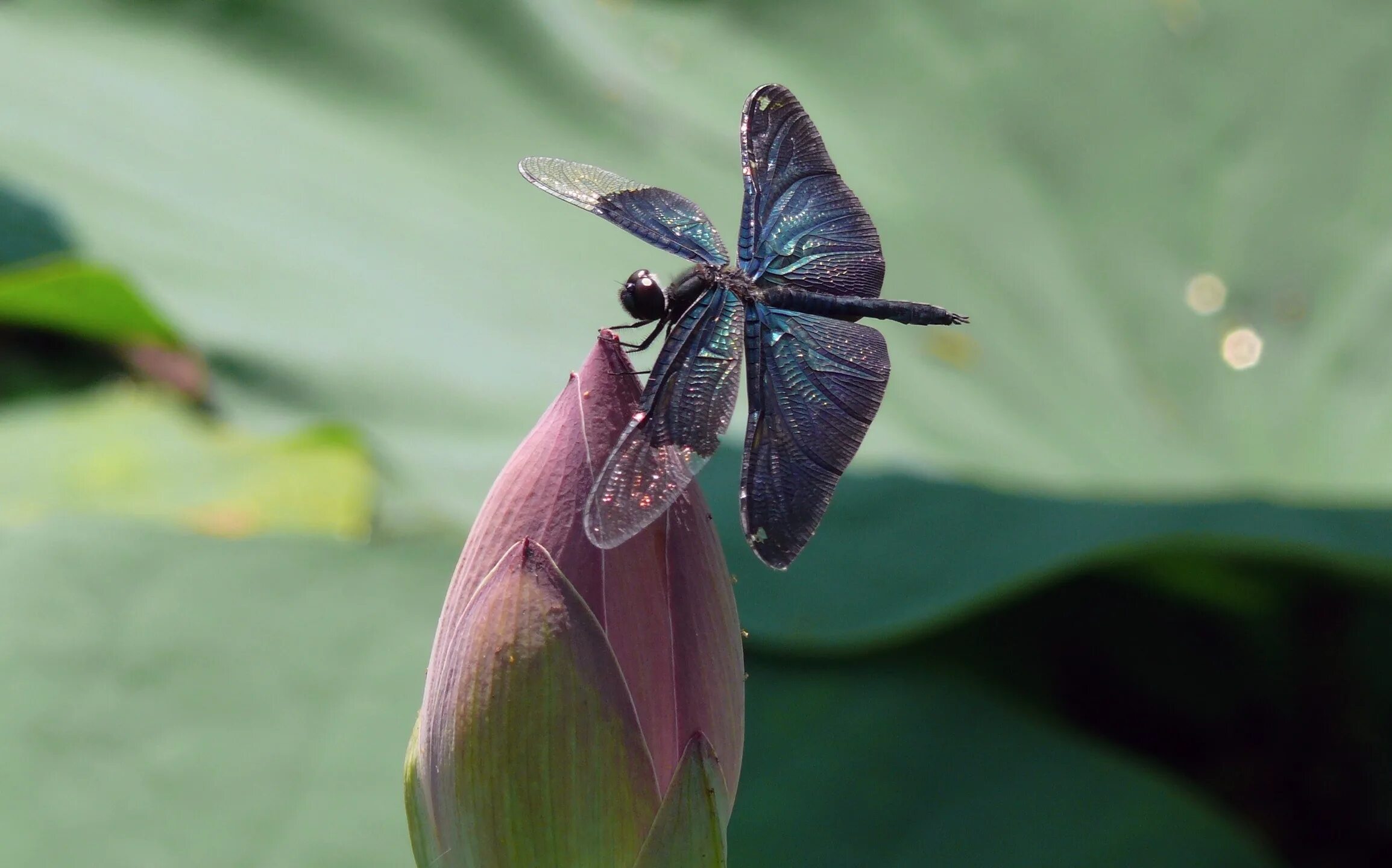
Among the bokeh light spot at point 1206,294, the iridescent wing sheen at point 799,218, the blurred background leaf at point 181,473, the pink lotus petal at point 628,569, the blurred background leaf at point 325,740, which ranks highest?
the bokeh light spot at point 1206,294

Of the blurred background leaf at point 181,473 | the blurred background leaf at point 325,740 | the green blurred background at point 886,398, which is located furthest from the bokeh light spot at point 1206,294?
the blurred background leaf at point 181,473

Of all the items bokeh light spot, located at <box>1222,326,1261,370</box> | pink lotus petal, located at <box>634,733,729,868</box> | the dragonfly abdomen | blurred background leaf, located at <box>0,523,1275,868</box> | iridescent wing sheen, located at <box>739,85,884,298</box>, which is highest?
bokeh light spot, located at <box>1222,326,1261,370</box>

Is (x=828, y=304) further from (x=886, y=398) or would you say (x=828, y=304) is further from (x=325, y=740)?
(x=886, y=398)

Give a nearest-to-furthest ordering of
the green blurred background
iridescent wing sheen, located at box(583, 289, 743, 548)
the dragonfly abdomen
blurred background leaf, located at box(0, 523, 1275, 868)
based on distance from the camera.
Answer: iridescent wing sheen, located at box(583, 289, 743, 548), the dragonfly abdomen, blurred background leaf, located at box(0, 523, 1275, 868), the green blurred background

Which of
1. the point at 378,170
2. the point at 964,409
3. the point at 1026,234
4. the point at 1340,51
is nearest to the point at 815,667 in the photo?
the point at 964,409

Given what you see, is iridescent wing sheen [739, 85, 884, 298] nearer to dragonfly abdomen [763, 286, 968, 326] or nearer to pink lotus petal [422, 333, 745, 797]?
dragonfly abdomen [763, 286, 968, 326]

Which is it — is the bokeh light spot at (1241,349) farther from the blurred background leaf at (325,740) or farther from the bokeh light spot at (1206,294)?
the blurred background leaf at (325,740)

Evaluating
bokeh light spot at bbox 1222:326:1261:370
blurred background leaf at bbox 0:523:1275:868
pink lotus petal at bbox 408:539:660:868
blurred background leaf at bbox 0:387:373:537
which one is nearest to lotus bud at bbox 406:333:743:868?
pink lotus petal at bbox 408:539:660:868
